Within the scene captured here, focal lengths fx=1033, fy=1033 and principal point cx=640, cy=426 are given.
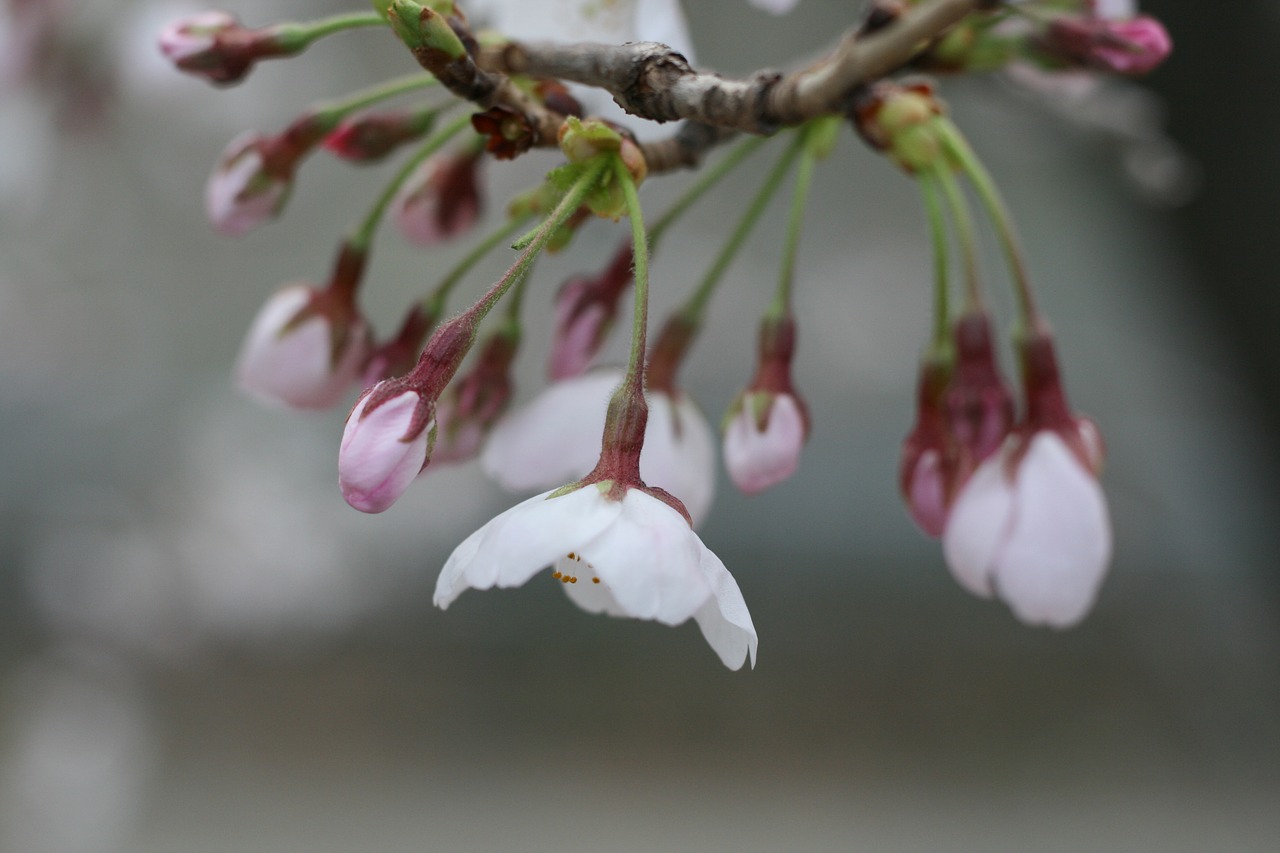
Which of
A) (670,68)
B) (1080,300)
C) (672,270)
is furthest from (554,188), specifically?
(1080,300)

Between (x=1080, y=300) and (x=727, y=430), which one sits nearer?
(x=727, y=430)

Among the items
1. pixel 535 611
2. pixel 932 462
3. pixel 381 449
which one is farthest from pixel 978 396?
pixel 535 611

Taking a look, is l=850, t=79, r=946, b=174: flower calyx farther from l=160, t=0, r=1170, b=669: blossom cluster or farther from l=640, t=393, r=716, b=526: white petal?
l=640, t=393, r=716, b=526: white petal

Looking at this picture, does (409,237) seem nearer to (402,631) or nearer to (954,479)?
(954,479)

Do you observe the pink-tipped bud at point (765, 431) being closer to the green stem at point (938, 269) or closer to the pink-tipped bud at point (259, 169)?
the green stem at point (938, 269)

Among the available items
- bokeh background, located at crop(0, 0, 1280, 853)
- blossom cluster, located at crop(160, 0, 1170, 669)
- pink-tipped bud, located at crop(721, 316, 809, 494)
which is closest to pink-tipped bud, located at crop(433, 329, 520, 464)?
blossom cluster, located at crop(160, 0, 1170, 669)

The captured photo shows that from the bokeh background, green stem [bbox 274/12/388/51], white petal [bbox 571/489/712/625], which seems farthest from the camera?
the bokeh background
